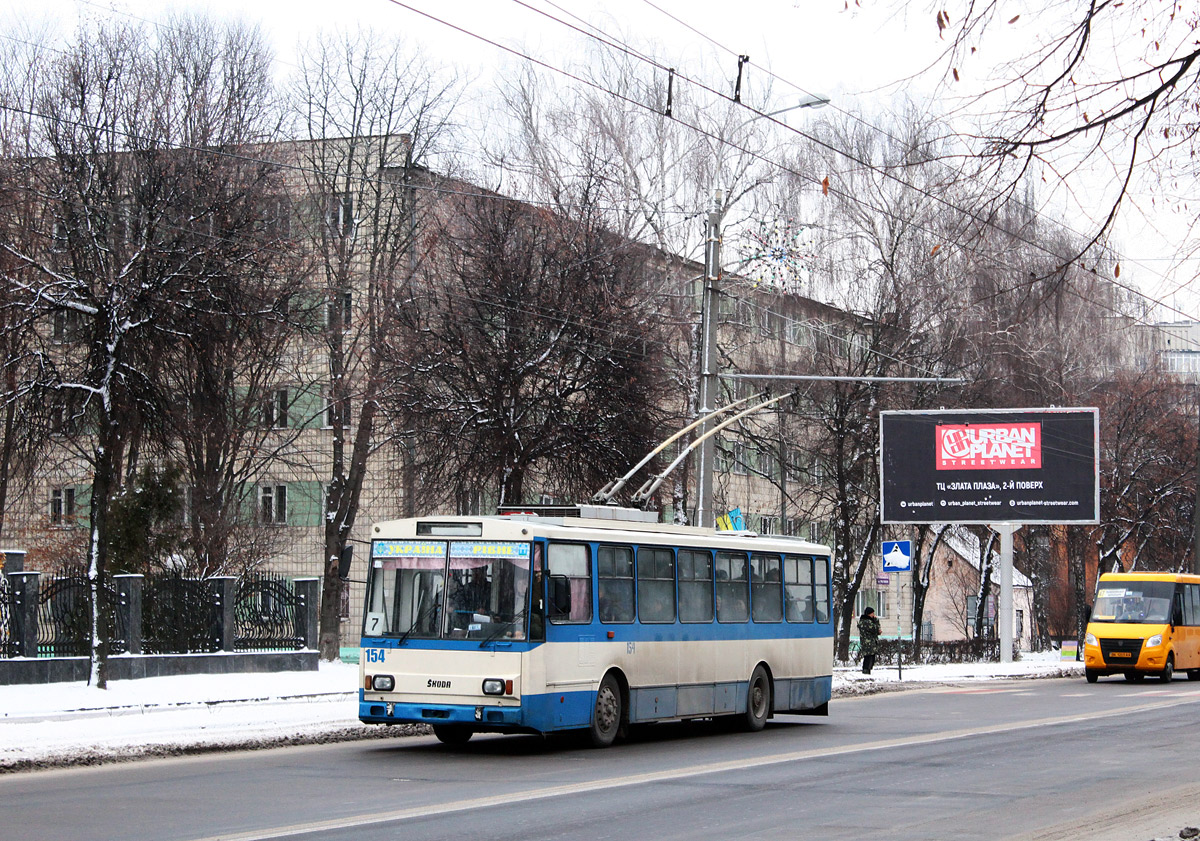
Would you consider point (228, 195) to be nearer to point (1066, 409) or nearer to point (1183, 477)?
point (1066, 409)

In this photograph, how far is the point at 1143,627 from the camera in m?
35.5

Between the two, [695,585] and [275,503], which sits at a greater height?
[275,503]

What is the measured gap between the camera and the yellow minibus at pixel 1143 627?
1387 inches

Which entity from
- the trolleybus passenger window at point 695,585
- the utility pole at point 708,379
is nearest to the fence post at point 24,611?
the trolleybus passenger window at point 695,585

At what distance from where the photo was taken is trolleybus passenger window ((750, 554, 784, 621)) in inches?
816

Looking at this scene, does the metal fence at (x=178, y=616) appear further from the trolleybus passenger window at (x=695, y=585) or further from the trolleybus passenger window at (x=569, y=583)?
the trolleybus passenger window at (x=569, y=583)

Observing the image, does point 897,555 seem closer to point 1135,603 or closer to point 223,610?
point 1135,603

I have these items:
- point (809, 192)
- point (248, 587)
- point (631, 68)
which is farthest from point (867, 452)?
point (248, 587)

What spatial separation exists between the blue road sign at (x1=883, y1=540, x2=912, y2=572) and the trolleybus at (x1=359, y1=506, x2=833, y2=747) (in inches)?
Answer: 534

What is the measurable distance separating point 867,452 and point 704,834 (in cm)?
3470

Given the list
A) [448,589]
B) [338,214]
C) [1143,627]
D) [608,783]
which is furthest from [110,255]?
[1143,627]

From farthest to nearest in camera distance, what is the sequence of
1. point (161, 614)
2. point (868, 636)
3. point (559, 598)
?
point (868, 636), point (161, 614), point (559, 598)

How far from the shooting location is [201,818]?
11.0m

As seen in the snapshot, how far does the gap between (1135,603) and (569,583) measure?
23.2 meters
